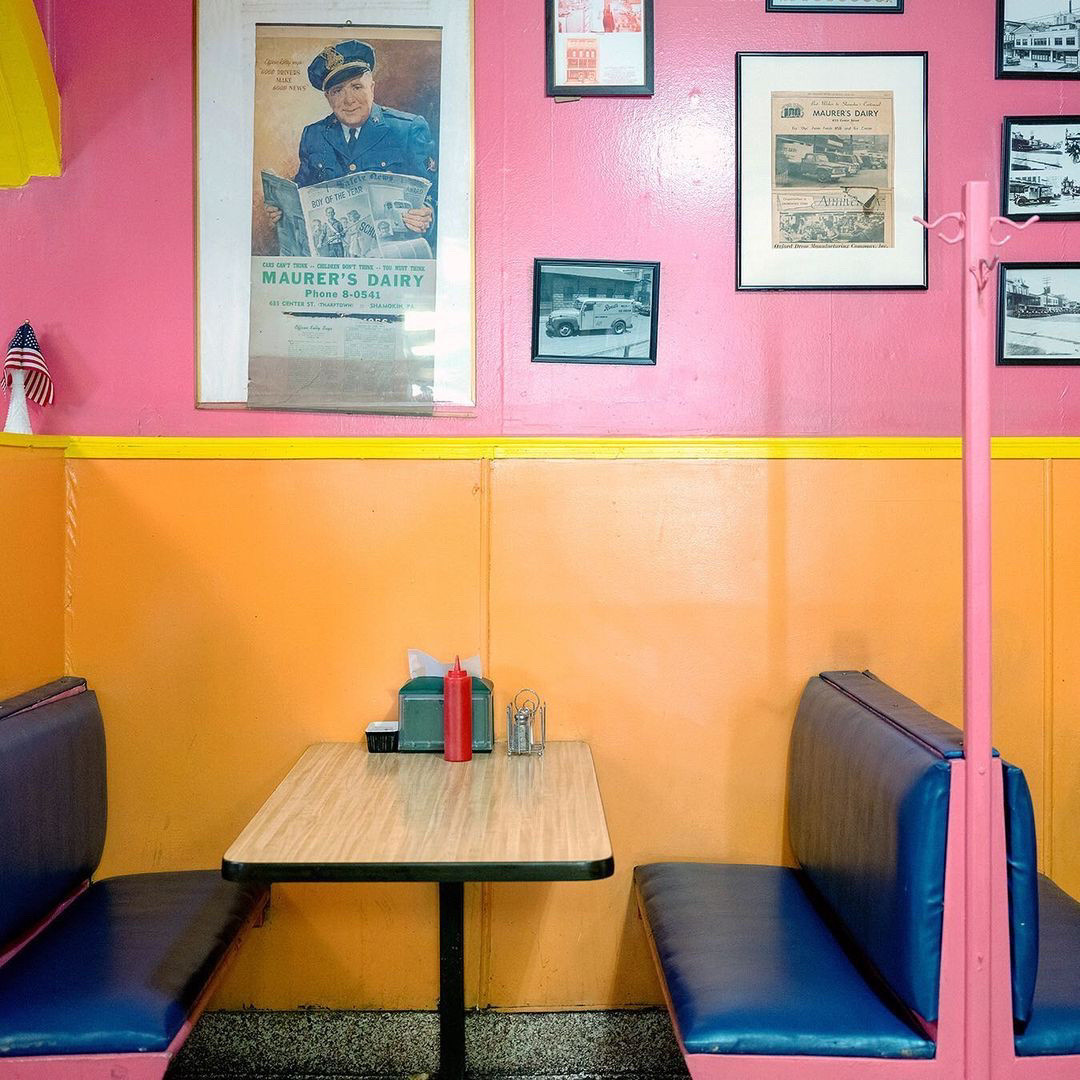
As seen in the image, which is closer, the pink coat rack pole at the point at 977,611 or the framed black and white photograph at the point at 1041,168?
the pink coat rack pole at the point at 977,611

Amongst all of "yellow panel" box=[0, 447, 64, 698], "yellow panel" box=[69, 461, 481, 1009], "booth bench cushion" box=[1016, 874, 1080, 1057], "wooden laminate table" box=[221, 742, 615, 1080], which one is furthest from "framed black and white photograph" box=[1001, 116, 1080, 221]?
"yellow panel" box=[0, 447, 64, 698]

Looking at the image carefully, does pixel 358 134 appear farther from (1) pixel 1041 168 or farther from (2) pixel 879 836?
(2) pixel 879 836

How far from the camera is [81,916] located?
230 centimetres

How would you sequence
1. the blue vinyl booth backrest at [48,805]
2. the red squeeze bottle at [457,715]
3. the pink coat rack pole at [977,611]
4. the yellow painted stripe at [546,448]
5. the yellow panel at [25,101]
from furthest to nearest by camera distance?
the yellow painted stripe at [546,448] → the yellow panel at [25,101] → the red squeeze bottle at [457,715] → the blue vinyl booth backrest at [48,805] → the pink coat rack pole at [977,611]

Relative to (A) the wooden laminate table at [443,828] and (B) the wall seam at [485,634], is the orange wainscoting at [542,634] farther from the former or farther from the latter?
(A) the wooden laminate table at [443,828]

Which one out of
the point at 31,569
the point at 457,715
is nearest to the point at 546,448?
the point at 457,715

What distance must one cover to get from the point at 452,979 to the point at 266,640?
1093 mm

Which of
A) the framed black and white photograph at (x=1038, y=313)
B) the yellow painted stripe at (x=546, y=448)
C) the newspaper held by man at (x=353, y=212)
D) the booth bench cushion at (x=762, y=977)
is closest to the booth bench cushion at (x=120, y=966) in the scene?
the booth bench cushion at (x=762, y=977)

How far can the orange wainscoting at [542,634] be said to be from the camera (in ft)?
8.91

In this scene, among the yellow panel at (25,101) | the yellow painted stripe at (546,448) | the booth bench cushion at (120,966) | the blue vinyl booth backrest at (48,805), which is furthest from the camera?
the yellow painted stripe at (546,448)

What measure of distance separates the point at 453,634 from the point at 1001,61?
2250mm

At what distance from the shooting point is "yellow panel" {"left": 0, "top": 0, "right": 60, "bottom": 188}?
8.39 feet

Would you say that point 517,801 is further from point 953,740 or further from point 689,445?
A: point 689,445

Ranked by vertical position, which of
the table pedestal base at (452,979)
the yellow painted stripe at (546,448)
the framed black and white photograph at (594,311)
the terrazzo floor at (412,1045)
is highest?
the framed black and white photograph at (594,311)
